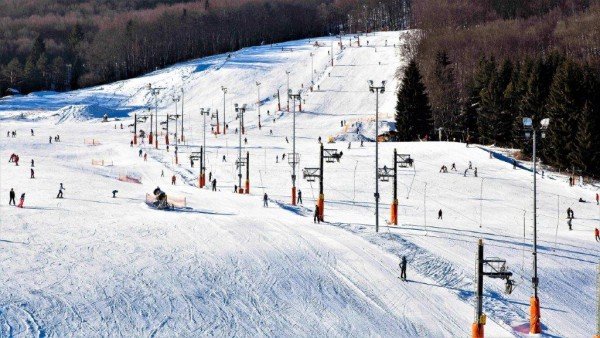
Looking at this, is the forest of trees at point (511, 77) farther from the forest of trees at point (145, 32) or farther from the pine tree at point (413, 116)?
the forest of trees at point (145, 32)

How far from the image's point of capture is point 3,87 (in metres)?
118

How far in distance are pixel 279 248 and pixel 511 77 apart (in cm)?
4856

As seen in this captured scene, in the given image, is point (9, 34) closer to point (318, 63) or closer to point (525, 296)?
point (318, 63)

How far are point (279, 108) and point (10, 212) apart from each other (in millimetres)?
58348

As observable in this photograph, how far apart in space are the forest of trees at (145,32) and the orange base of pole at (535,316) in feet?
370

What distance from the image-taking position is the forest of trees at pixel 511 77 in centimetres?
5478

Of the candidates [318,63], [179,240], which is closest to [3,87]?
[318,63]

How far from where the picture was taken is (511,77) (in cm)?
6869

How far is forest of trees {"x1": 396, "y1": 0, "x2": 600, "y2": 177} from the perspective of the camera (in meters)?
54.8

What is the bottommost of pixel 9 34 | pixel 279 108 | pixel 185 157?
pixel 185 157

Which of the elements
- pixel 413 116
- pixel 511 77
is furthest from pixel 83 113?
pixel 511 77

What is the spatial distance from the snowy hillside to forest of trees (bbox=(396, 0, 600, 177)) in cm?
529

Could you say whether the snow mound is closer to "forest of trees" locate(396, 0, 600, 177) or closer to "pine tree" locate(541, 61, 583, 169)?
"forest of trees" locate(396, 0, 600, 177)

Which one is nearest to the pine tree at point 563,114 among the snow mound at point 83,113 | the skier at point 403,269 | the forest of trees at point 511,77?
the forest of trees at point 511,77
